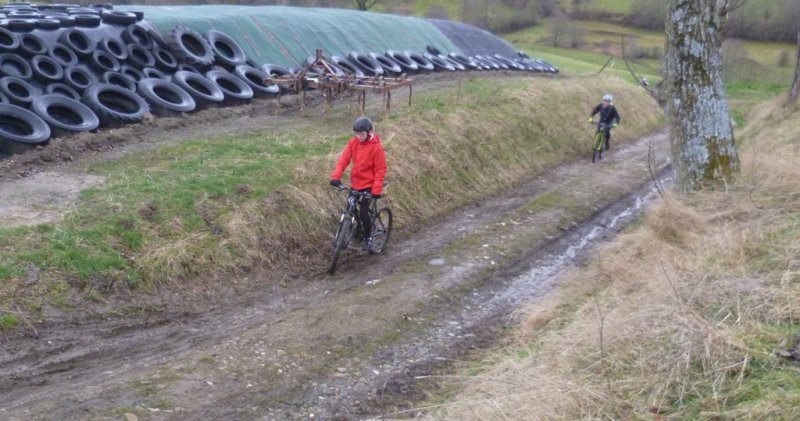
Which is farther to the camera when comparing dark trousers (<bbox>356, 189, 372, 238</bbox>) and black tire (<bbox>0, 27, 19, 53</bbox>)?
black tire (<bbox>0, 27, 19, 53</bbox>)

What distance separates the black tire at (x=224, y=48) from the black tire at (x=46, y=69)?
16.5ft

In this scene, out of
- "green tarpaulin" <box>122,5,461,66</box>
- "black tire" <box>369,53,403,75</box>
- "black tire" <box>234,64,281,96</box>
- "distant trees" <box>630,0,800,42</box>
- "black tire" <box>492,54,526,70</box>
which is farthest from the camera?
"distant trees" <box>630,0,800,42</box>

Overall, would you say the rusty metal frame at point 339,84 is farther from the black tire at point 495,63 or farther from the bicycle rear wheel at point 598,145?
the black tire at point 495,63

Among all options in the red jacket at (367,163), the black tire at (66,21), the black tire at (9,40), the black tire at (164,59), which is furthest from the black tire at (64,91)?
the red jacket at (367,163)

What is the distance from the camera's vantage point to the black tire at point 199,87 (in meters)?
16.1

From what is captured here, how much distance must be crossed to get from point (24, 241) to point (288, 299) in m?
3.05

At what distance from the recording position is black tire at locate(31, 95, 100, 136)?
1252 centimetres

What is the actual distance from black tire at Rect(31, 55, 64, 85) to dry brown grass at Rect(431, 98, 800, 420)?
1034 centimetres

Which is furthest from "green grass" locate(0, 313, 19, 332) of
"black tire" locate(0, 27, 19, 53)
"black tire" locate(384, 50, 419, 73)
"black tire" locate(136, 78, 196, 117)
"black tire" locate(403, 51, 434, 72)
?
"black tire" locate(403, 51, 434, 72)

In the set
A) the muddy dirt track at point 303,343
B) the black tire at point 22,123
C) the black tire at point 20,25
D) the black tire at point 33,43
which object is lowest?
the muddy dirt track at point 303,343

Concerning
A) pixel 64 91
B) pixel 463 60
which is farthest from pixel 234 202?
pixel 463 60

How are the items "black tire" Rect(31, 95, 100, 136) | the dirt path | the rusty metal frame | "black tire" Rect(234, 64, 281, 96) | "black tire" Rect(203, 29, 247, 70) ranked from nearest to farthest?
the dirt path
"black tire" Rect(31, 95, 100, 136)
the rusty metal frame
"black tire" Rect(234, 64, 281, 96)
"black tire" Rect(203, 29, 247, 70)

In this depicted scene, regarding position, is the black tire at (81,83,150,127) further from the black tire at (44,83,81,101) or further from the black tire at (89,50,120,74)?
the black tire at (89,50,120,74)

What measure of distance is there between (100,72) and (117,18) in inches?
104
